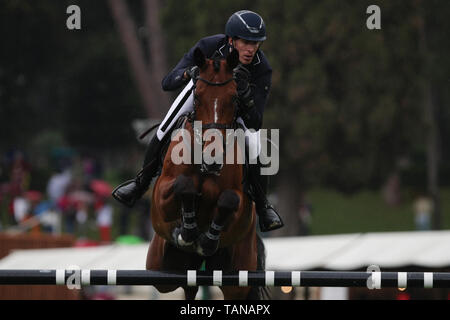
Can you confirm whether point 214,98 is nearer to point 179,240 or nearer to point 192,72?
point 192,72

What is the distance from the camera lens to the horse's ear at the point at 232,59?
7082 mm

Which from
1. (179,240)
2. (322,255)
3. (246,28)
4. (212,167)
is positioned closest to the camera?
(212,167)

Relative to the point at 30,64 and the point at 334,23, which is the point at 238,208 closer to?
the point at 334,23

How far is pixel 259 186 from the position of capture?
7.85 m

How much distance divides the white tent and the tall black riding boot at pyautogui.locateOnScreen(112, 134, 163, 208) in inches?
212

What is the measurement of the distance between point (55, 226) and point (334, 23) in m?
8.31

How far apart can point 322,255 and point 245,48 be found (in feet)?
21.8

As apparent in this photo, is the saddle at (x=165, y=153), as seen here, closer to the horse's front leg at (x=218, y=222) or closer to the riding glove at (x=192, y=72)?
the riding glove at (x=192, y=72)

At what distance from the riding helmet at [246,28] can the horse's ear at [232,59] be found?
1.41ft

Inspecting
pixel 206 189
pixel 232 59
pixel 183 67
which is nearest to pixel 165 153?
pixel 183 67

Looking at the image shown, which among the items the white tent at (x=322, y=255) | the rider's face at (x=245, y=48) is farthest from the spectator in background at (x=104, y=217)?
the rider's face at (x=245, y=48)
